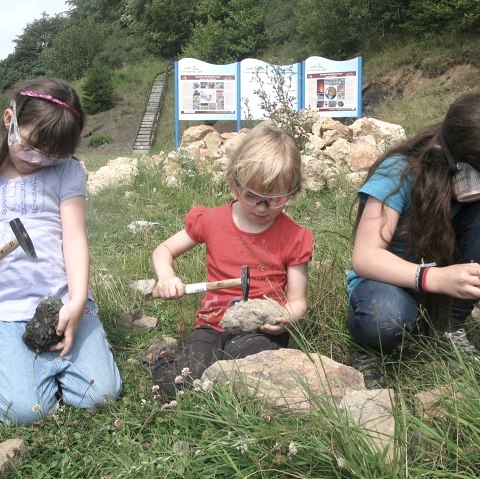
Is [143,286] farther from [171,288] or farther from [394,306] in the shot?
[394,306]

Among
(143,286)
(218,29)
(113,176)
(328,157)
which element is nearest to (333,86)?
(328,157)

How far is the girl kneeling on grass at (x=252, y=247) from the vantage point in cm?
239

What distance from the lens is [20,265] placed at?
2.57 metres

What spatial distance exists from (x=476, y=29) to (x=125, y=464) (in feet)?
62.7

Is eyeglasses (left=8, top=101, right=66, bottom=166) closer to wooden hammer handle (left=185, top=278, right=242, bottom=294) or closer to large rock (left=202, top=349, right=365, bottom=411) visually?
wooden hammer handle (left=185, top=278, right=242, bottom=294)

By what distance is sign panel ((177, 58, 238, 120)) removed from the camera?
15.2 meters

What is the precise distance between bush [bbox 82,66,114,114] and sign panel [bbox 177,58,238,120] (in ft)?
52.5

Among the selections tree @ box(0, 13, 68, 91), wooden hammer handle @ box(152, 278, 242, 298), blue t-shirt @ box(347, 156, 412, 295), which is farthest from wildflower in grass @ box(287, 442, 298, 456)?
tree @ box(0, 13, 68, 91)

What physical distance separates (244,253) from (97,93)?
29.3 meters

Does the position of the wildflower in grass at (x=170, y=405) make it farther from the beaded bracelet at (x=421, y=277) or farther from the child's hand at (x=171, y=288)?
the beaded bracelet at (x=421, y=277)

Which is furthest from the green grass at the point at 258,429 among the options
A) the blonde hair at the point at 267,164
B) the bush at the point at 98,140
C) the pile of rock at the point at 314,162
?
the bush at the point at 98,140

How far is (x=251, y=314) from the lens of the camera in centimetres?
232

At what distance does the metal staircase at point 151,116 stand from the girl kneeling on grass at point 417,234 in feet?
68.0

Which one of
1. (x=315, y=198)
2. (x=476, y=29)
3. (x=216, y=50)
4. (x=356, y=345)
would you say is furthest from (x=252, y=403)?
(x=216, y=50)
